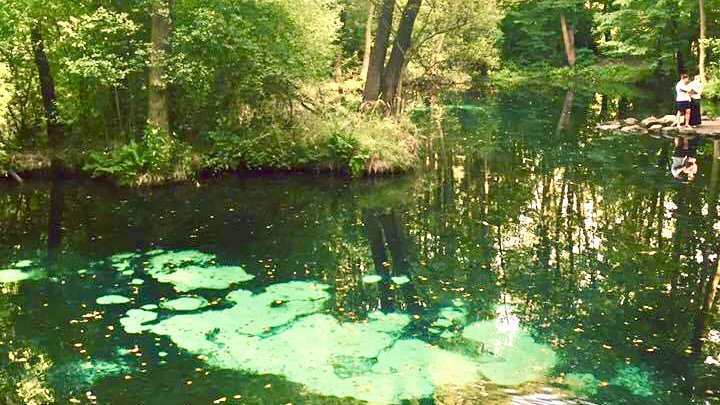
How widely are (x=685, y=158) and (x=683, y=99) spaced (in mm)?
4312

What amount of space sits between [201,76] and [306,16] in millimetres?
4676

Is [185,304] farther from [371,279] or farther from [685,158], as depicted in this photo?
[685,158]

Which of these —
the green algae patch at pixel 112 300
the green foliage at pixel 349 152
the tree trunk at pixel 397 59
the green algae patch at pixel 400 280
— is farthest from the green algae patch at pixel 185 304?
the tree trunk at pixel 397 59

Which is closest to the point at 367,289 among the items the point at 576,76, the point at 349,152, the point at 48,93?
the point at 349,152

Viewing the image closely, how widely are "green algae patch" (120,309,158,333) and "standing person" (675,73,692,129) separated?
61.6 ft

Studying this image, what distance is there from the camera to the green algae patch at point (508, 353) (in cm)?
710

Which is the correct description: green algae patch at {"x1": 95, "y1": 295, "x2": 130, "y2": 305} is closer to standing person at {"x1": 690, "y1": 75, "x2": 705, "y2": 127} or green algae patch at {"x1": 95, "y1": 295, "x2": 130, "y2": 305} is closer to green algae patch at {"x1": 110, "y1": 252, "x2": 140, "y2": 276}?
green algae patch at {"x1": 110, "y1": 252, "x2": 140, "y2": 276}

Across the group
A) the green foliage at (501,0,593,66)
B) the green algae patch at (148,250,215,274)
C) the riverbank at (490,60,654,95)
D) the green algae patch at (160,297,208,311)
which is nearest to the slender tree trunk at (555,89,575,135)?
the riverbank at (490,60,654,95)

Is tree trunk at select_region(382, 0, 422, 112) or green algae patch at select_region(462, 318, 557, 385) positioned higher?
tree trunk at select_region(382, 0, 422, 112)

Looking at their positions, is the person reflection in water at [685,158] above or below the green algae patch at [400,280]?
above

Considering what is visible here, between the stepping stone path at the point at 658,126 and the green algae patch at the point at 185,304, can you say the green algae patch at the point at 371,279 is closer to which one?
the green algae patch at the point at 185,304

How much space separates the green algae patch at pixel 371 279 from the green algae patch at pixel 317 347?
78 centimetres

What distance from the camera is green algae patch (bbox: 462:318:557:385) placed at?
7.10 m

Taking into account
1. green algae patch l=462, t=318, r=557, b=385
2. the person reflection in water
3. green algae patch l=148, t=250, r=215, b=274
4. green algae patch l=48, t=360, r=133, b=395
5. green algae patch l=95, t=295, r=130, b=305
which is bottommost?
green algae patch l=462, t=318, r=557, b=385
